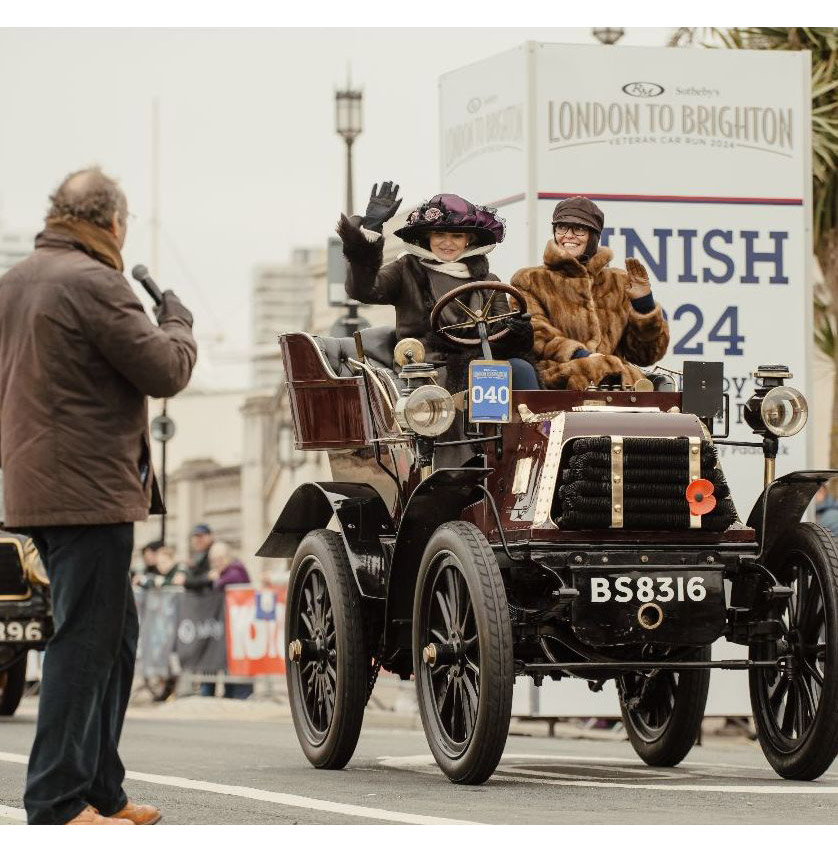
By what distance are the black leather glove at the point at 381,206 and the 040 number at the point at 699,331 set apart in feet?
12.6

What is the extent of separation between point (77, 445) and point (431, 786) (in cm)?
279

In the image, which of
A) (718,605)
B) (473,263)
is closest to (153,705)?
(473,263)

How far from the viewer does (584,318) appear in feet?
33.0

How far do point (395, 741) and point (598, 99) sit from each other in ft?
13.2

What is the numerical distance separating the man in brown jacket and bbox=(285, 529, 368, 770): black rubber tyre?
314cm

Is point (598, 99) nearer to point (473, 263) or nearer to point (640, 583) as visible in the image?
point (473, 263)

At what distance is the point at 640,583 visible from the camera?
8.56 meters

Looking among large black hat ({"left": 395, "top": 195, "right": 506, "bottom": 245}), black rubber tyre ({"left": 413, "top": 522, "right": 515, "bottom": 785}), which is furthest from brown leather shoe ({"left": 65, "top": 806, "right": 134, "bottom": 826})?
large black hat ({"left": 395, "top": 195, "right": 506, "bottom": 245})

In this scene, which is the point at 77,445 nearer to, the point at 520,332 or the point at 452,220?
the point at 520,332

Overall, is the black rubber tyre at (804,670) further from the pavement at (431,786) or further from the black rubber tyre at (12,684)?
the black rubber tyre at (12,684)

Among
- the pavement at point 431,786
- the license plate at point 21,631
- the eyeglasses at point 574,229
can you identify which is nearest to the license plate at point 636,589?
the pavement at point 431,786

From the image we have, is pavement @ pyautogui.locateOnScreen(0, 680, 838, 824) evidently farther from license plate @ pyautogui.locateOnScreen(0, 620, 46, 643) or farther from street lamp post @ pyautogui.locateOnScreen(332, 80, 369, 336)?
street lamp post @ pyautogui.locateOnScreen(332, 80, 369, 336)

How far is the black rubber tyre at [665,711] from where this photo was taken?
10016 mm

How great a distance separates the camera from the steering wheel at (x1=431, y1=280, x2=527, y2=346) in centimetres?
930
